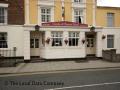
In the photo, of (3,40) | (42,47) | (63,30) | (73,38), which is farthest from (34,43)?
(73,38)

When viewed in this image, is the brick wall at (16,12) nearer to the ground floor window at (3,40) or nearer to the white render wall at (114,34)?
the ground floor window at (3,40)

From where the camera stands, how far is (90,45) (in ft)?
96.3

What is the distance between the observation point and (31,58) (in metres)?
26.0

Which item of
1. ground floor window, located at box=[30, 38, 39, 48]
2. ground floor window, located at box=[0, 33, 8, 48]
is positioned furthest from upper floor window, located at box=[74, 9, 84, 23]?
ground floor window, located at box=[0, 33, 8, 48]

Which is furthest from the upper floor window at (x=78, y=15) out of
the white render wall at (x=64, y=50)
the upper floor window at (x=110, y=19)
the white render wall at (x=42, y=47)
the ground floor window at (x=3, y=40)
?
the ground floor window at (x=3, y=40)

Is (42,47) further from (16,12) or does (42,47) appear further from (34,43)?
(16,12)

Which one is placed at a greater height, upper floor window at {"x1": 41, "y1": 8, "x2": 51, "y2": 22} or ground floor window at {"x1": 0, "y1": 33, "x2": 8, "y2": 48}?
upper floor window at {"x1": 41, "y1": 8, "x2": 51, "y2": 22}

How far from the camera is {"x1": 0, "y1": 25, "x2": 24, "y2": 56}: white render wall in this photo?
25.4 meters

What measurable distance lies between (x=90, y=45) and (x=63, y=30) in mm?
4865

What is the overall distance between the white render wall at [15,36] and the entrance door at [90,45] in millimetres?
8098

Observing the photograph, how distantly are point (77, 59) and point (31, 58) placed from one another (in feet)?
16.6

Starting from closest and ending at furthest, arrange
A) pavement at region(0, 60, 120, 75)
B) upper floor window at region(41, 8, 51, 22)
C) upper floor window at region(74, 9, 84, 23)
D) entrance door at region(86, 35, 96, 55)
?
pavement at region(0, 60, 120, 75) → upper floor window at region(41, 8, 51, 22) → upper floor window at region(74, 9, 84, 23) → entrance door at region(86, 35, 96, 55)

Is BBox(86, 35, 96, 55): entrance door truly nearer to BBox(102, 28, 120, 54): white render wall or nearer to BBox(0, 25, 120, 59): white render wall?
BBox(102, 28, 120, 54): white render wall

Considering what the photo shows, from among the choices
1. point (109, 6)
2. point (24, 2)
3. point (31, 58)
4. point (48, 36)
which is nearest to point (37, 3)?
point (24, 2)
